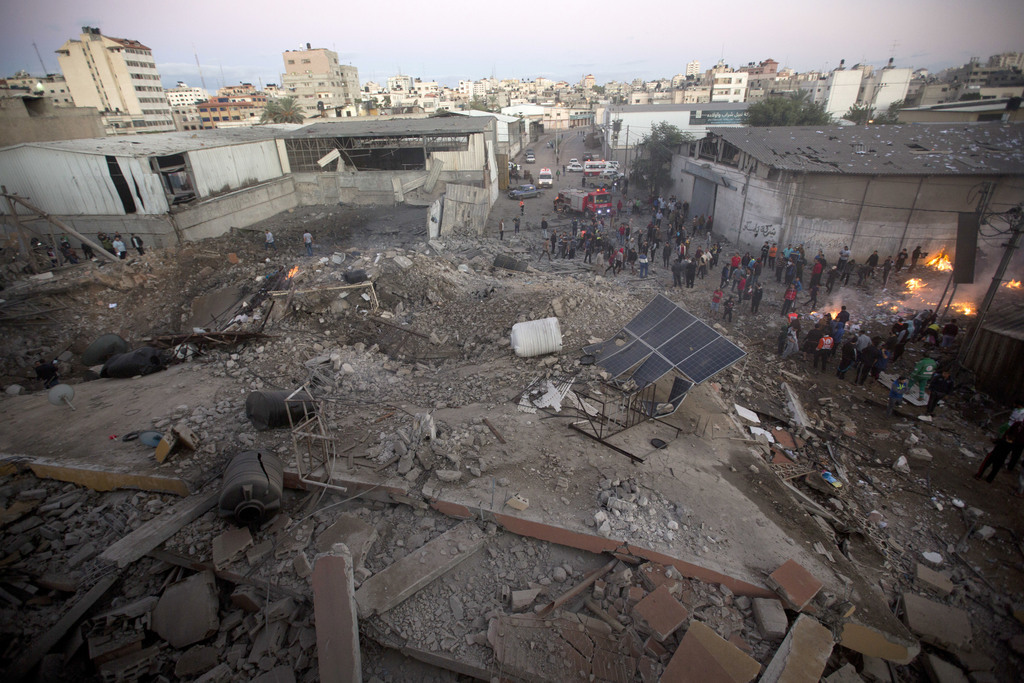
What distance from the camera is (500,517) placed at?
550 cm

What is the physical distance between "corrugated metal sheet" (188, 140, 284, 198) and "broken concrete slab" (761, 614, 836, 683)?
23363 mm

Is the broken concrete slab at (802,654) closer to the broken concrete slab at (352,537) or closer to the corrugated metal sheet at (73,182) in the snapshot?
the broken concrete slab at (352,537)

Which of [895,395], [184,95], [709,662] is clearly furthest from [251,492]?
[184,95]

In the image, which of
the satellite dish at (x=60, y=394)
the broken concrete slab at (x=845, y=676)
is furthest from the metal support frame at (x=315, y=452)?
the broken concrete slab at (x=845, y=676)

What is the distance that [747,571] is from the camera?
4.85 m

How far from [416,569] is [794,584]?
13.2ft

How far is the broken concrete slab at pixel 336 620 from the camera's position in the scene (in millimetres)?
4324

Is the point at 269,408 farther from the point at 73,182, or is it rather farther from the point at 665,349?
the point at 73,182

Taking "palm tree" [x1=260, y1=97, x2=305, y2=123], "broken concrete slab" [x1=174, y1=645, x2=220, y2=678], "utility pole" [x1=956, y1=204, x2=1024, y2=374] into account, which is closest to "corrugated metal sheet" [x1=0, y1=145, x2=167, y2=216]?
"broken concrete slab" [x1=174, y1=645, x2=220, y2=678]

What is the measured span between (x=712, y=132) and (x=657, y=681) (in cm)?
2288

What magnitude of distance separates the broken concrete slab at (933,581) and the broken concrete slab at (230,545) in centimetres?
818

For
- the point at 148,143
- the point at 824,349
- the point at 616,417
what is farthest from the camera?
the point at 148,143

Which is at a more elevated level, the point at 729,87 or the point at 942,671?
the point at 729,87

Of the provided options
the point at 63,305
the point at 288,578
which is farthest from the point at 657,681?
the point at 63,305
